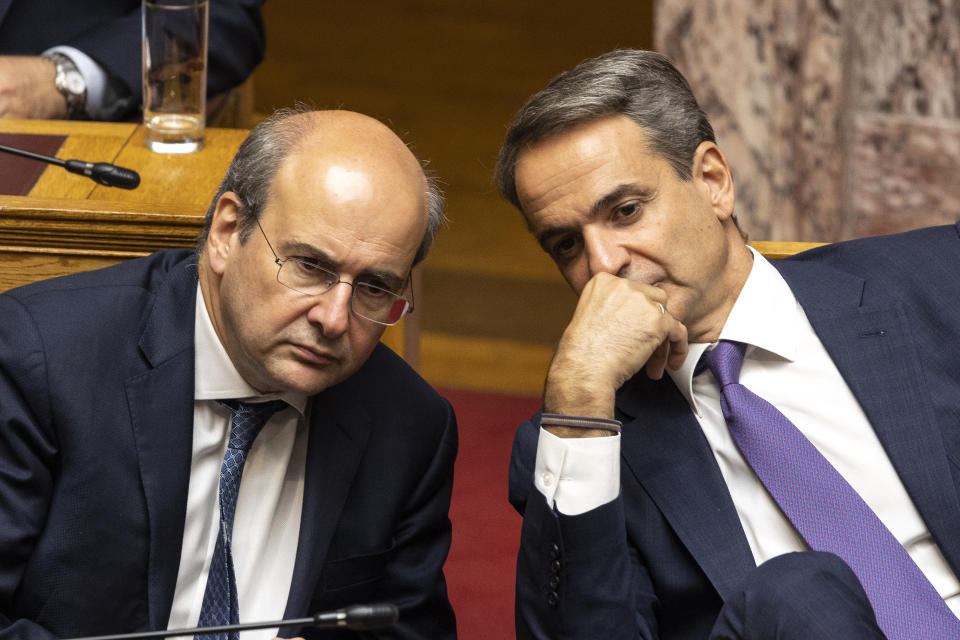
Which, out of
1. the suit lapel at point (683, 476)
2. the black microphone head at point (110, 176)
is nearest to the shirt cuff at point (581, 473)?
the suit lapel at point (683, 476)

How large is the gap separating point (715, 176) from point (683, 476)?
48cm

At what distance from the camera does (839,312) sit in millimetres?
1971

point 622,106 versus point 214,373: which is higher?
point 622,106

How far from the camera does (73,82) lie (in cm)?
275

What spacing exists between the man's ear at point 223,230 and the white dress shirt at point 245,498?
0.07 meters

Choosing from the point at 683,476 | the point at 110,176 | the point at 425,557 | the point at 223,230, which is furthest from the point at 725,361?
the point at 110,176

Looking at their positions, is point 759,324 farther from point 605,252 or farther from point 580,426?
point 580,426

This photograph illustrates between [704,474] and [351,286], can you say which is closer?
[351,286]

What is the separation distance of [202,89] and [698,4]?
143 cm

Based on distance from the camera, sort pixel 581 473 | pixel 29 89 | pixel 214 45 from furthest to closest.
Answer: pixel 214 45 < pixel 29 89 < pixel 581 473

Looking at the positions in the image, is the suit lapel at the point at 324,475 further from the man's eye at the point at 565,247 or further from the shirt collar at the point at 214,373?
the man's eye at the point at 565,247

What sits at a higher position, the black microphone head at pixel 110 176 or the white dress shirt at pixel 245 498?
the black microphone head at pixel 110 176

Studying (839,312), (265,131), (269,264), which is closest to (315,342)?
(269,264)

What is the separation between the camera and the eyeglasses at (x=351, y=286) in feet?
5.46
